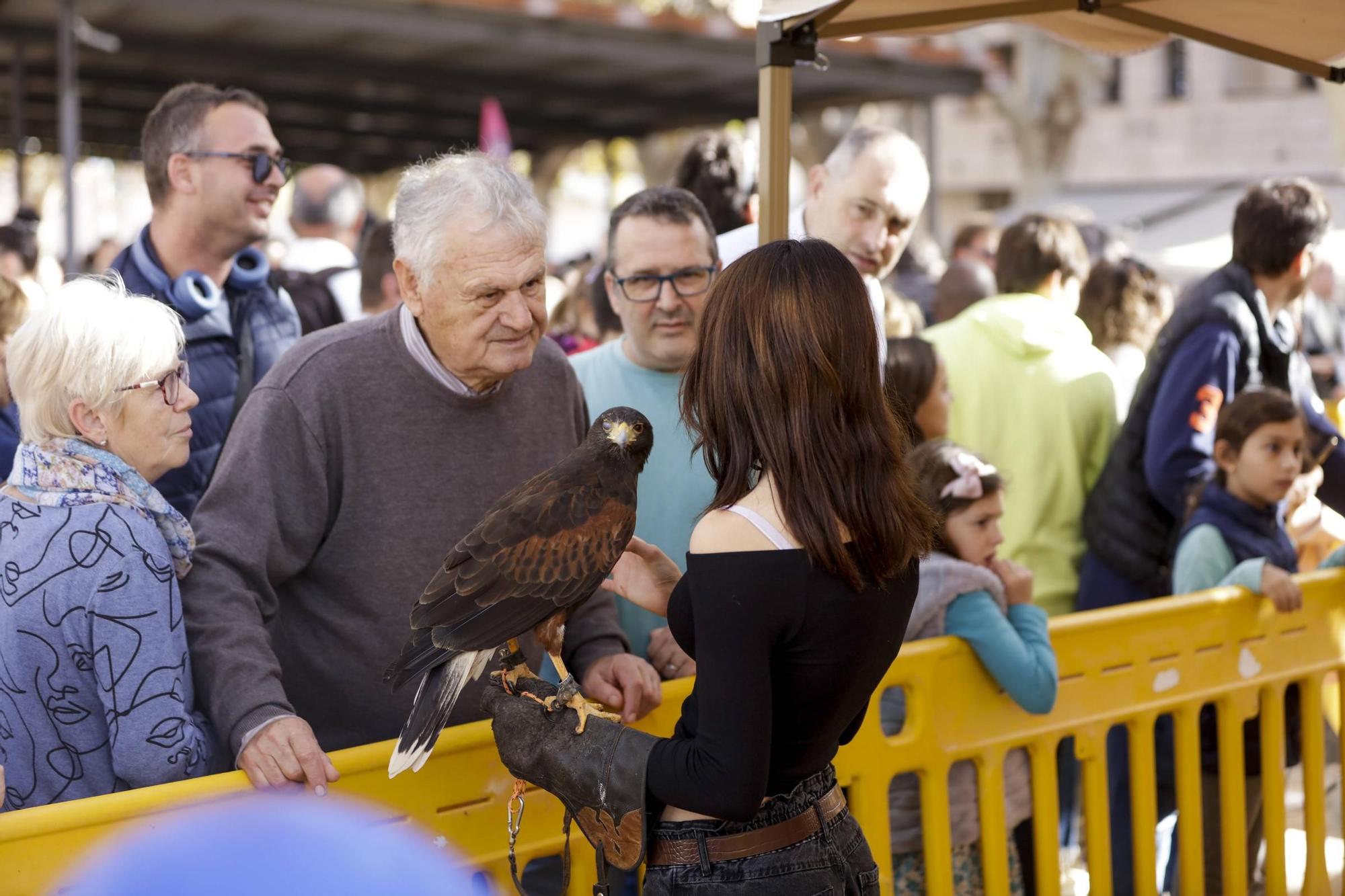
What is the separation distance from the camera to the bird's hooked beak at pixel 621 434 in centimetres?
225

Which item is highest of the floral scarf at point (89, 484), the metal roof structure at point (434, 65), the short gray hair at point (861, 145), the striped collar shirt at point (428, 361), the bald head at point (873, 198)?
the metal roof structure at point (434, 65)

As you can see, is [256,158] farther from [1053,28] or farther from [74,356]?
[1053,28]

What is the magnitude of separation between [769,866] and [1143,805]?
191 centimetres

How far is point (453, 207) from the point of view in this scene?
2.65 meters

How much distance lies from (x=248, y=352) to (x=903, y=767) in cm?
217

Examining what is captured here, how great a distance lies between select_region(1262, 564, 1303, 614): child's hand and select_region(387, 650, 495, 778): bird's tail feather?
8.81 ft

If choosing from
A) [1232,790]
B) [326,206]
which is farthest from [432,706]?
[326,206]

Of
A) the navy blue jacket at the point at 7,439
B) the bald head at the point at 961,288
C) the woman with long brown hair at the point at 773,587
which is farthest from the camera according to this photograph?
the bald head at the point at 961,288

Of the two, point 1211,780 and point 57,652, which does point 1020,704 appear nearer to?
point 1211,780

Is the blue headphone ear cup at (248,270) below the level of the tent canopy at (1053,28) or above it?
below

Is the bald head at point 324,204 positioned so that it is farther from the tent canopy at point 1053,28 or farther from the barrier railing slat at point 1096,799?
the barrier railing slat at point 1096,799

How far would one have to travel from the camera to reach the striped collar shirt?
2762 mm

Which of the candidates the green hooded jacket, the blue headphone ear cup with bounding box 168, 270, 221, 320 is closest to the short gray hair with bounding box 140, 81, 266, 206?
the blue headphone ear cup with bounding box 168, 270, 221, 320

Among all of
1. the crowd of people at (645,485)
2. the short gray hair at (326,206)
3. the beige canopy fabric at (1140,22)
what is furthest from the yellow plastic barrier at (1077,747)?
the short gray hair at (326,206)
